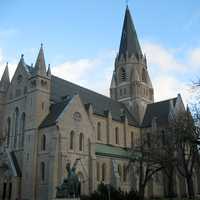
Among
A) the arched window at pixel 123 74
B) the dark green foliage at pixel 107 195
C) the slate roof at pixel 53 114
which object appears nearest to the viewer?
the dark green foliage at pixel 107 195

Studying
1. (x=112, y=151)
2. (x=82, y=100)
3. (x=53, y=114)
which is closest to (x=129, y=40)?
(x=82, y=100)

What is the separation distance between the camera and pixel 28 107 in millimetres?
50750

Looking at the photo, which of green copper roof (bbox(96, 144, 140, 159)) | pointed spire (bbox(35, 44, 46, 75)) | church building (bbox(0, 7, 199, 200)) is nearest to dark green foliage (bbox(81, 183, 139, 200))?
church building (bbox(0, 7, 199, 200))

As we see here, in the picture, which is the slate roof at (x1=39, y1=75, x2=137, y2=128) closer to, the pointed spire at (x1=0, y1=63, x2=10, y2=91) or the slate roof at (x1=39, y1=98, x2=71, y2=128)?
the slate roof at (x1=39, y1=98, x2=71, y2=128)

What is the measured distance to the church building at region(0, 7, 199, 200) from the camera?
45.9 m

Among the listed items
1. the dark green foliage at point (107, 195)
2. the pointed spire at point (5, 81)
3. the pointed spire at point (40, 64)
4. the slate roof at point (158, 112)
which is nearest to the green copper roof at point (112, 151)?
the slate roof at point (158, 112)

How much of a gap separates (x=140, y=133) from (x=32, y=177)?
3171 cm

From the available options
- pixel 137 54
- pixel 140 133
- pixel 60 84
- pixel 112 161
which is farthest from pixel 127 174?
pixel 137 54

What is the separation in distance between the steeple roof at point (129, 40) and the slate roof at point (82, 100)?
14.9 m

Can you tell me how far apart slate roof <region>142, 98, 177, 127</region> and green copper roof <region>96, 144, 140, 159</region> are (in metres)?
12.1

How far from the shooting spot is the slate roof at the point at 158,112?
70.4m

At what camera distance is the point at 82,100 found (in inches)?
2354

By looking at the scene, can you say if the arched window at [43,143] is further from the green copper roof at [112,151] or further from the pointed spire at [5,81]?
the pointed spire at [5,81]

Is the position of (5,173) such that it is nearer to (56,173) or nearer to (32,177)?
(32,177)
